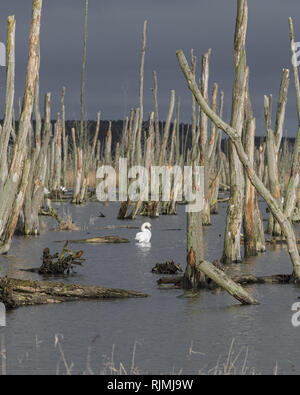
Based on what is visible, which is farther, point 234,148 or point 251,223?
point 251,223

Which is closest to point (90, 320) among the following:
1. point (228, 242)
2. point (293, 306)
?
point (293, 306)

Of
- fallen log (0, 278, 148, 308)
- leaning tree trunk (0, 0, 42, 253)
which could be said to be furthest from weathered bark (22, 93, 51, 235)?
fallen log (0, 278, 148, 308)

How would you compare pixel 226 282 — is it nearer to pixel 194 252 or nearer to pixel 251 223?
pixel 194 252

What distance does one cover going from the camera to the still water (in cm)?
855

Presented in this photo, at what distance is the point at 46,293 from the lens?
11.8 m

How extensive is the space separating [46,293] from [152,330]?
218cm

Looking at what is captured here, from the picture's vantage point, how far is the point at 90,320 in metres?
10.7

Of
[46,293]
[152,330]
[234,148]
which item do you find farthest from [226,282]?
[234,148]

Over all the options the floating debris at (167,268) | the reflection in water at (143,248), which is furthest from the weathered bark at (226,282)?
the reflection in water at (143,248)

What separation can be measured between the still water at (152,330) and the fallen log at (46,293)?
0.23m

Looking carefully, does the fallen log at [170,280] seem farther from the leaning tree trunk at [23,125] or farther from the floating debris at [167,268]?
the leaning tree trunk at [23,125]

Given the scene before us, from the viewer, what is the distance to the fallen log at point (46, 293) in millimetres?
11398

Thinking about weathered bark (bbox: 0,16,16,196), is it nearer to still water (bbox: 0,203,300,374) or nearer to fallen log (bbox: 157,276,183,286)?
still water (bbox: 0,203,300,374)

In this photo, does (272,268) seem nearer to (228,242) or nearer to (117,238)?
(228,242)
